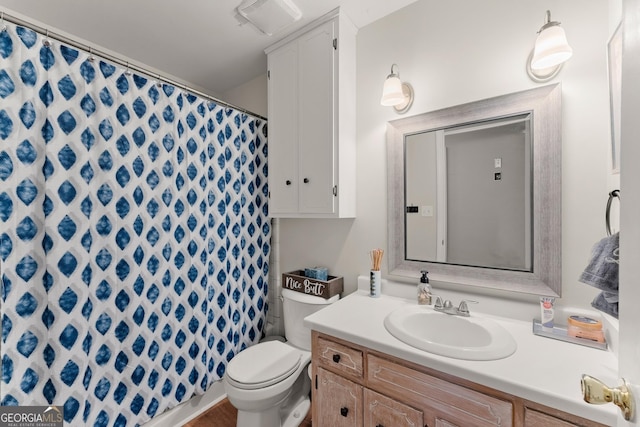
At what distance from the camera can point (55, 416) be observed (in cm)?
115

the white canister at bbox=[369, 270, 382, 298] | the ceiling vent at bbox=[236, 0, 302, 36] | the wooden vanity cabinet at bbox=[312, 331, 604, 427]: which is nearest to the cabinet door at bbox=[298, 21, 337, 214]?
the ceiling vent at bbox=[236, 0, 302, 36]

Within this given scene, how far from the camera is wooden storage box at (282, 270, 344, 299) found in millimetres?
1667

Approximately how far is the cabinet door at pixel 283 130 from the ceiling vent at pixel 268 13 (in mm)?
177

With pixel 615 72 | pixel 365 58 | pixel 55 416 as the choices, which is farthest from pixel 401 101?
pixel 55 416

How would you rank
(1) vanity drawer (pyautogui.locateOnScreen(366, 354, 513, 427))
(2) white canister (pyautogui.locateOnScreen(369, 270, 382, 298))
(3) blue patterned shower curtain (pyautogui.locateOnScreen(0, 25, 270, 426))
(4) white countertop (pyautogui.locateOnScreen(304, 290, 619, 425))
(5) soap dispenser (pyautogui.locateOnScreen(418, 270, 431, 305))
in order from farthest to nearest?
(2) white canister (pyautogui.locateOnScreen(369, 270, 382, 298))
(5) soap dispenser (pyautogui.locateOnScreen(418, 270, 431, 305))
(3) blue patterned shower curtain (pyautogui.locateOnScreen(0, 25, 270, 426))
(1) vanity drawer (pyautogui.locateOnScreen(366, 354, 513, 427))
(4) white countertop (pyautogui.locateOnScreen(304, 290, 619, 425))

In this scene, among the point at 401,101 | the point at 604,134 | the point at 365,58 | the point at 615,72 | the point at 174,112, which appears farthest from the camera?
the point at 365,58

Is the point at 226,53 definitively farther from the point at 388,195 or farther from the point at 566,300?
the point at 566,300

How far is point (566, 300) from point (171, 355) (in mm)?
1973

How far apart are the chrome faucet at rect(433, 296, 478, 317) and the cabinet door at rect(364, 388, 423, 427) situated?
455 millimetres

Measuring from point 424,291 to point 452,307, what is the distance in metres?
0.15

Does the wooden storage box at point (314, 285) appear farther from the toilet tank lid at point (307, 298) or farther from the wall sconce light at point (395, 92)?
the wall sconce light at point (395, 92)

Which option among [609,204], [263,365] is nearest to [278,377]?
[263,365]

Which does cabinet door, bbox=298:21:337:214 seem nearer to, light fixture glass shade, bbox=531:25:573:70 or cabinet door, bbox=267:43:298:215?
cabinet door, bbox=267:43:298:215

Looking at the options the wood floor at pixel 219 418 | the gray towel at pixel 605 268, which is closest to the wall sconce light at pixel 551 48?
the gray towel at pixel 605 268
